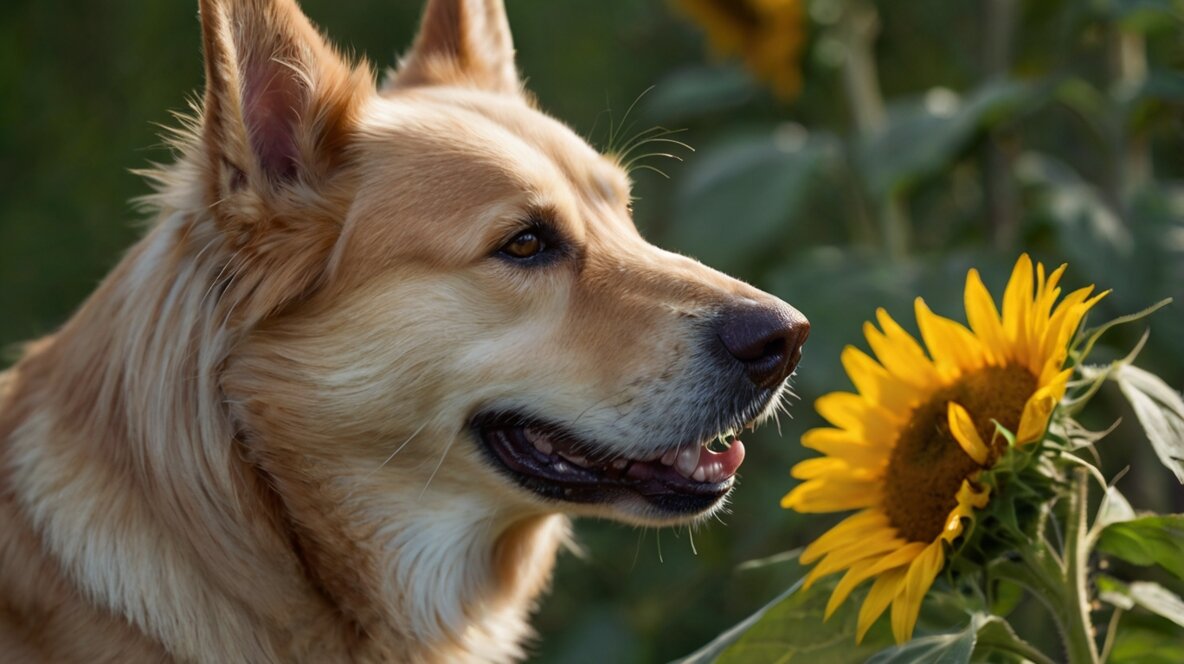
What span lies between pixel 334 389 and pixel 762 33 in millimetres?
2515

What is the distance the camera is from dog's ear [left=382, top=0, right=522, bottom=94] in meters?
2.97

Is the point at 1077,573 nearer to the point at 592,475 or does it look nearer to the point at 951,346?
the point at 951,346

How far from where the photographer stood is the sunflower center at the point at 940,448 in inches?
71.1

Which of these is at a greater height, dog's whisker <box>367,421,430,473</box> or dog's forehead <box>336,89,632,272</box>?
dog's forehead <box>336,89,632,272</box>

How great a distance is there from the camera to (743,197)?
4055mm

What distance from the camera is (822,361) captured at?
343cm

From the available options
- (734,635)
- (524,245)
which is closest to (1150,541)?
(734,635)

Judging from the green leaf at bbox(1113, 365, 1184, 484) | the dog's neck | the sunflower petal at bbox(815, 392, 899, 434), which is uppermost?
the green leaf at bbox(1113, 365, 1184, 484)

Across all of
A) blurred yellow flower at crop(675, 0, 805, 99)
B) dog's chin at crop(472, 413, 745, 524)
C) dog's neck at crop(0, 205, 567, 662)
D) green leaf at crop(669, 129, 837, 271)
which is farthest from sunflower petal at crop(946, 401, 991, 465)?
blurred yellow flower at crop(675, 0, 805, 99)

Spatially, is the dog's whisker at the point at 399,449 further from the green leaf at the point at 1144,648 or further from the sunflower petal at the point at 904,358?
the green leaf at the point at 1144,648

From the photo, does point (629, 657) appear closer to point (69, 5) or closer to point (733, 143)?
point (733, 143)

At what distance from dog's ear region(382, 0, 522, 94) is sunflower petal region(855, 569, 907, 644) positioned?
1637mm

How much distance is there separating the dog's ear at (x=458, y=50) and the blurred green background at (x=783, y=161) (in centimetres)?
47

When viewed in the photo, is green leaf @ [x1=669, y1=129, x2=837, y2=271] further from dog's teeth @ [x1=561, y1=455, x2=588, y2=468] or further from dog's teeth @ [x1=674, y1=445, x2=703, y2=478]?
dog's teeth @ [x1=561, y1=455, x2=588, y2=468]
